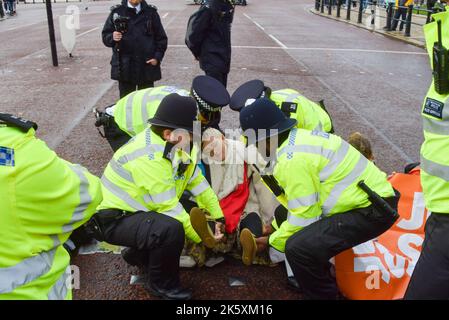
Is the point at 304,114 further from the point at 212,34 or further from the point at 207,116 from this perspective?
the point at 212,34

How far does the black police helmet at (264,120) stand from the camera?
2873mm

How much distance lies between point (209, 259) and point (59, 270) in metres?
1.70

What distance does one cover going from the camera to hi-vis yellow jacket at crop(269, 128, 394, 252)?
9.18ft

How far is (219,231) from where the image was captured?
3352 mm

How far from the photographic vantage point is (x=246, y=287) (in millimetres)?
3279

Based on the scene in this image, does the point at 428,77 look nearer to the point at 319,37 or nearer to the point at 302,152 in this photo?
the point at 319,37

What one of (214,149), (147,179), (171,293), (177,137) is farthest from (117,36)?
(171,293)

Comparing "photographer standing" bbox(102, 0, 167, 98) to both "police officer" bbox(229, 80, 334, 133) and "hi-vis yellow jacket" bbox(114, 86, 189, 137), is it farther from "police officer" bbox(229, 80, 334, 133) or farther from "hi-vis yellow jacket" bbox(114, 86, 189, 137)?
"police officer" bbox(229, 80, 334, 133)

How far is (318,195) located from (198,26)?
11.5 ft

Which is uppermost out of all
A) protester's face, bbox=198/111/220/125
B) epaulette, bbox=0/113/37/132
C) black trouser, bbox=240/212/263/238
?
epaulette, bbox=0/113/37/132

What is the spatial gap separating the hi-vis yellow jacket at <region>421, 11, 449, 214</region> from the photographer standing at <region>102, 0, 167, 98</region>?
4.08 metres

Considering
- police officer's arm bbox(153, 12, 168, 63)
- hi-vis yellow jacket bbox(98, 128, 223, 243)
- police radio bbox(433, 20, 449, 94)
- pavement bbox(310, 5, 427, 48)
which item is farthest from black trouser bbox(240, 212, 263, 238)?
pavement bbox(310, 5, 427, 48)
